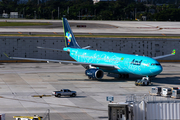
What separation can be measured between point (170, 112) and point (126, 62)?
23.3 meters

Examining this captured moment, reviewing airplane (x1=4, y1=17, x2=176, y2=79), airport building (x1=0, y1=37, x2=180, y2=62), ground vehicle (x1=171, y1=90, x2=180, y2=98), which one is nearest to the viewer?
ground vehicle (x1=171, y1=90, x2=180, y2=98)

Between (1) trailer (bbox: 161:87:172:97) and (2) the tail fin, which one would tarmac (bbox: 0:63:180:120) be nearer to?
(1) trailer (bbox: 161:87:172:97)

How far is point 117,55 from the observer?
173 ft

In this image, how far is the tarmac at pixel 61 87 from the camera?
32.9 metres

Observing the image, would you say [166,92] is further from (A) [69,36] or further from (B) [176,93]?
(A) [69,36]

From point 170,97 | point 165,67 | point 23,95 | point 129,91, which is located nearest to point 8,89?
point 23,95

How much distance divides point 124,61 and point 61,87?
35.0 feet

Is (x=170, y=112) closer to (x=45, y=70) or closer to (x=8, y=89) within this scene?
(x=8, y=89)

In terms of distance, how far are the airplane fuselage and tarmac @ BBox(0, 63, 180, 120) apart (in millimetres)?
2165

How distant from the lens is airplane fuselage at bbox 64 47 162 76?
155 feet

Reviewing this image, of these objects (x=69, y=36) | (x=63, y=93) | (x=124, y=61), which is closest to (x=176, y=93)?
(x=124, y=61)

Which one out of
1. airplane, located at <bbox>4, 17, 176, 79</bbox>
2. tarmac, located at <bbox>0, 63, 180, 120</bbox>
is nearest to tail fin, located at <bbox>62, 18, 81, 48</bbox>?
airplane, located at <bbox>4, 17, 176, 79</bbox>

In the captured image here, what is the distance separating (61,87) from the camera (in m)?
45.7

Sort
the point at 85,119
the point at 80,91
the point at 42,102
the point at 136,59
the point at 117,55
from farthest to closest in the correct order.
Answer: the point at 117,55 < the point at 136,59 < the point at 80,91 < the point at 42,102 < the point at 85,119
